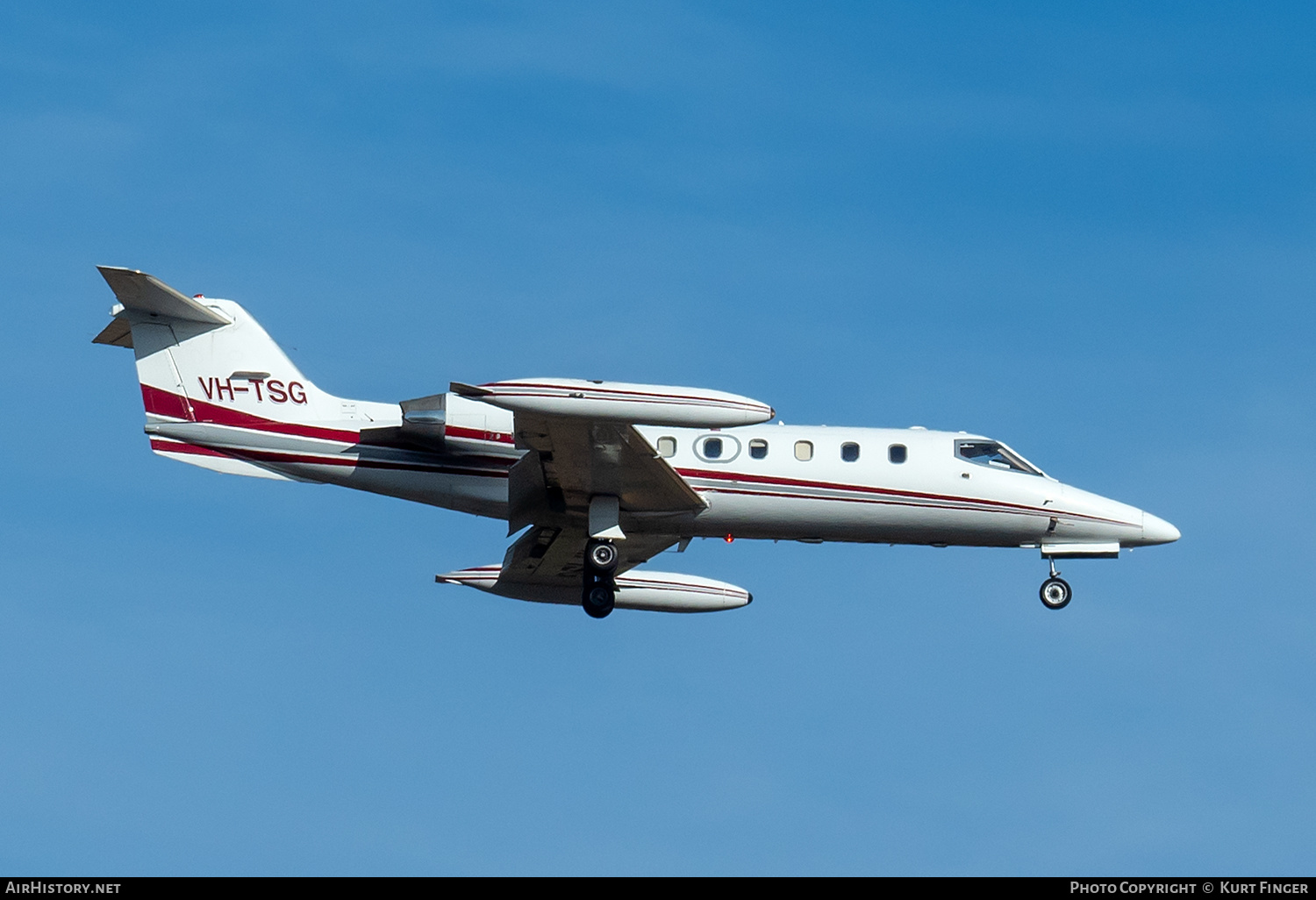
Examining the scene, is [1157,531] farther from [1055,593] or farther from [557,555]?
[557,555]

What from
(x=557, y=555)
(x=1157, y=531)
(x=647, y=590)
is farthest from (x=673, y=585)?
(x=1157, y=531)

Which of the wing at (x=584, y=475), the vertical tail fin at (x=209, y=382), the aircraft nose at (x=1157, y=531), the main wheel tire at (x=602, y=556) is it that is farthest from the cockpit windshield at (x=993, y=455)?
the vertical tail fin at (x=209, y=382)

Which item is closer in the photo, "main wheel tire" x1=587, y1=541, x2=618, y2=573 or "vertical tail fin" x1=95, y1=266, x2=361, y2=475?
"main wheel tire" x1=587, y1=541, x2=618, y2=573

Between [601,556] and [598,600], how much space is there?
66cm

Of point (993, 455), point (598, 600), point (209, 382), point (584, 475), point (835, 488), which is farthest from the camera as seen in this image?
point (993, 455)

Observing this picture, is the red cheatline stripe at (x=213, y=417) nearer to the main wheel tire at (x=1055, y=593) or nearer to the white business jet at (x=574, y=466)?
the white business jet at (x=574, y=466)

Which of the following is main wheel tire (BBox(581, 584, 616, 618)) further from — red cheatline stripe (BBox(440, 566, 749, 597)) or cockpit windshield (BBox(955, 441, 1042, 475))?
cockpit windshield (BBox(955, 441, 1042, 475))

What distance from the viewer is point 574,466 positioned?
79.7 feet

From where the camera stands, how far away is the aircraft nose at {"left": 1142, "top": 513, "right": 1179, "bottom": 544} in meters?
26.5

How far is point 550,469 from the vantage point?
24422 millimetres

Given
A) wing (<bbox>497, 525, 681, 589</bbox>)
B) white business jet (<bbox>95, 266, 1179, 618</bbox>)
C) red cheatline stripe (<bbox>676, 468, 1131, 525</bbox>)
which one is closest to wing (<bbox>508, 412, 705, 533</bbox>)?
white business jet (<bbox>95, 266, 1179, 618</bbox>)

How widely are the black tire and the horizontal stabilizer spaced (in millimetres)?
6367

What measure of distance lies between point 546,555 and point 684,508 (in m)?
3.08
